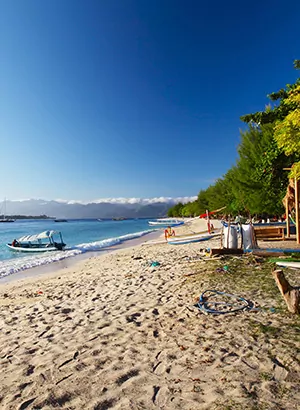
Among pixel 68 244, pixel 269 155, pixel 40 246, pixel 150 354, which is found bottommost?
pixel 68 244

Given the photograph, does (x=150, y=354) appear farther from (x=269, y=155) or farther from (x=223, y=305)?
(x=269, y=155)

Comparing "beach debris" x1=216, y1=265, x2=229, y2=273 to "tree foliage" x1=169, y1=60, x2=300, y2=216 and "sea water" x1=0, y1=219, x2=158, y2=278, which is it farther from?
"sea water" x1=0, y1=219, x2=158, y2=278

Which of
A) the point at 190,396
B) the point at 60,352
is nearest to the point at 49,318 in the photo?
the point at 60,352

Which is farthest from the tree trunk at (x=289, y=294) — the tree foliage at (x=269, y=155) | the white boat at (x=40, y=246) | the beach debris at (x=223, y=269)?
the white boat at (x=40, y=246)

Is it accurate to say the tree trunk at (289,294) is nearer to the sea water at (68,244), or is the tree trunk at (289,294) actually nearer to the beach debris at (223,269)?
the beach debris at (223,269)

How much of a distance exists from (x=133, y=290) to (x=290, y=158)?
42.2 ft

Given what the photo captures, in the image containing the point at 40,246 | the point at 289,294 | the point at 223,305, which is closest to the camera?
the point at 289,294

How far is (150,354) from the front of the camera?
4051 millimetres

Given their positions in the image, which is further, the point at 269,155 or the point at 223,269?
the point at 269,155

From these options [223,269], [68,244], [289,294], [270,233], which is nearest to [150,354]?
[289,294]

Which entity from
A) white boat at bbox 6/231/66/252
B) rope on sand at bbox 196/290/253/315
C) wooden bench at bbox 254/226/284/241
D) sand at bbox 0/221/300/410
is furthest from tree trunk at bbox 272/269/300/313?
white boat at bbox 6/231/66/252

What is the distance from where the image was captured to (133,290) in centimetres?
789

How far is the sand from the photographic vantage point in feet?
10.1

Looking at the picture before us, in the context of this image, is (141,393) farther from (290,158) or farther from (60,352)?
(290,158)
